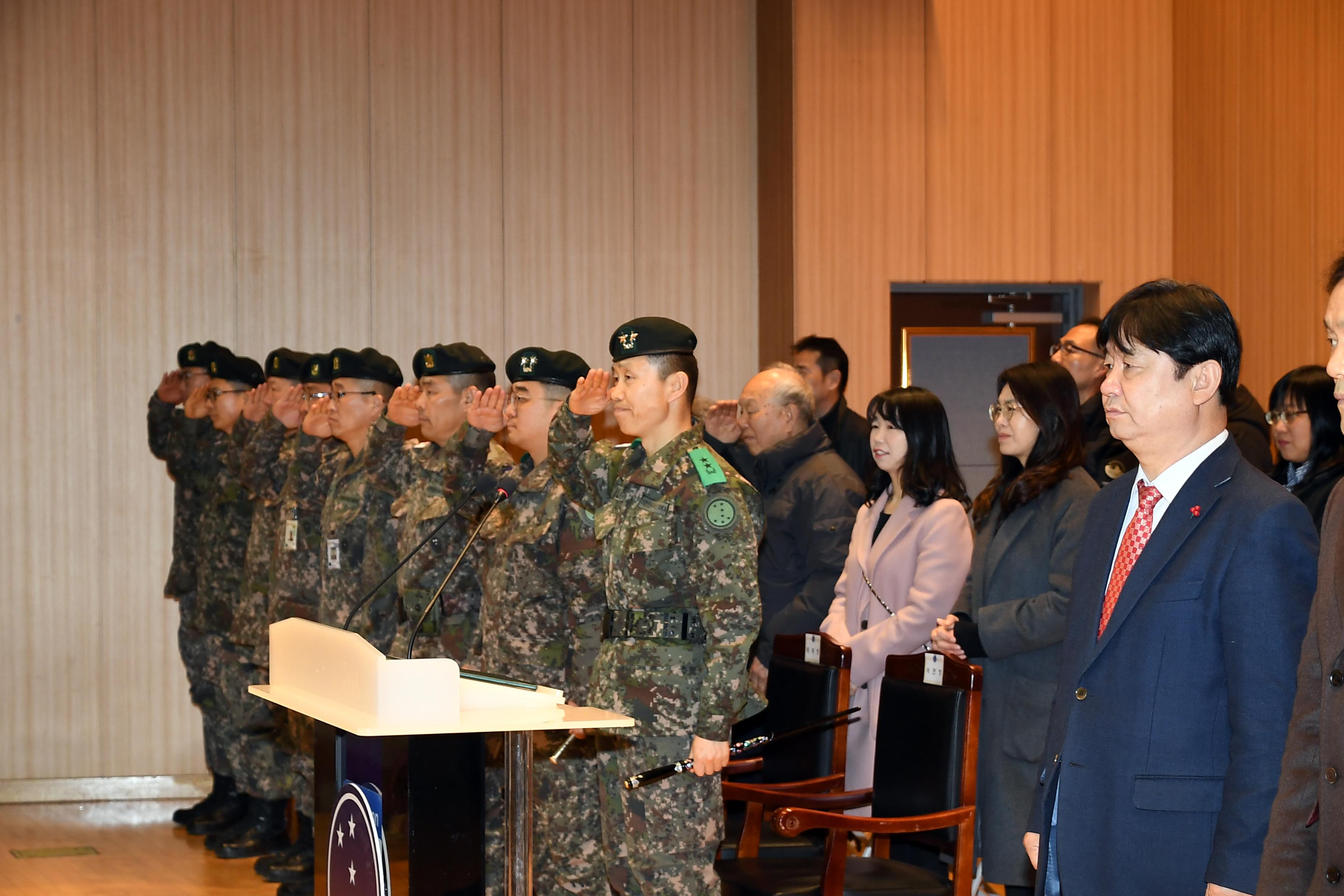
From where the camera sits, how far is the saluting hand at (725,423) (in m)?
5.18

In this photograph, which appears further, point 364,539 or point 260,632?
point 260,632

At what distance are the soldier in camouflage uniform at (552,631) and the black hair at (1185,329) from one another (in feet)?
6.06

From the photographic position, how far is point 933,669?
3.26m

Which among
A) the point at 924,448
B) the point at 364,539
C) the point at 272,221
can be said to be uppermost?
the point at 272,221

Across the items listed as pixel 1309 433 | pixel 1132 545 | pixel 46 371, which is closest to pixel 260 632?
pixel 46 371

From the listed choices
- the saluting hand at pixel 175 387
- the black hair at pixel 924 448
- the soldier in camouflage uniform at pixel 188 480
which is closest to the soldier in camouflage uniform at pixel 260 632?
the soldier in camouflage uniform at pixel 188 480

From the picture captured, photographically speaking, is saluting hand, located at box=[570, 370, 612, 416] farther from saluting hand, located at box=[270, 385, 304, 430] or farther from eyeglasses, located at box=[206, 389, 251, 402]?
eyeglasses, located at box=[206, 389, 251, 402]

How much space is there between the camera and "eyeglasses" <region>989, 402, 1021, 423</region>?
3.41 metres

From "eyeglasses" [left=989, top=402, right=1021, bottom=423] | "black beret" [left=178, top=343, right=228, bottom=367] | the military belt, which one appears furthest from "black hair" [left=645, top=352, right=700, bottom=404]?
"black beret" [left=178, top=343, right=228, bottom=367]

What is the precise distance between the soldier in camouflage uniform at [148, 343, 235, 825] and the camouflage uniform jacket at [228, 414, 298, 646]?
0.69 metres

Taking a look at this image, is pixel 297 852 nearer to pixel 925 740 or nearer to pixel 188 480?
pixel 188 480

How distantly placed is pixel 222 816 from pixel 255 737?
529mm

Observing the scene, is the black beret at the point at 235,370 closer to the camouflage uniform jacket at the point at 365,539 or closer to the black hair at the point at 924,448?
the camouflage uniform jacket at the point at 365,539

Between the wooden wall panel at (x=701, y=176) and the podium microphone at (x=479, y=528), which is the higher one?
the wooden wall panel at (x=701, y=176)
